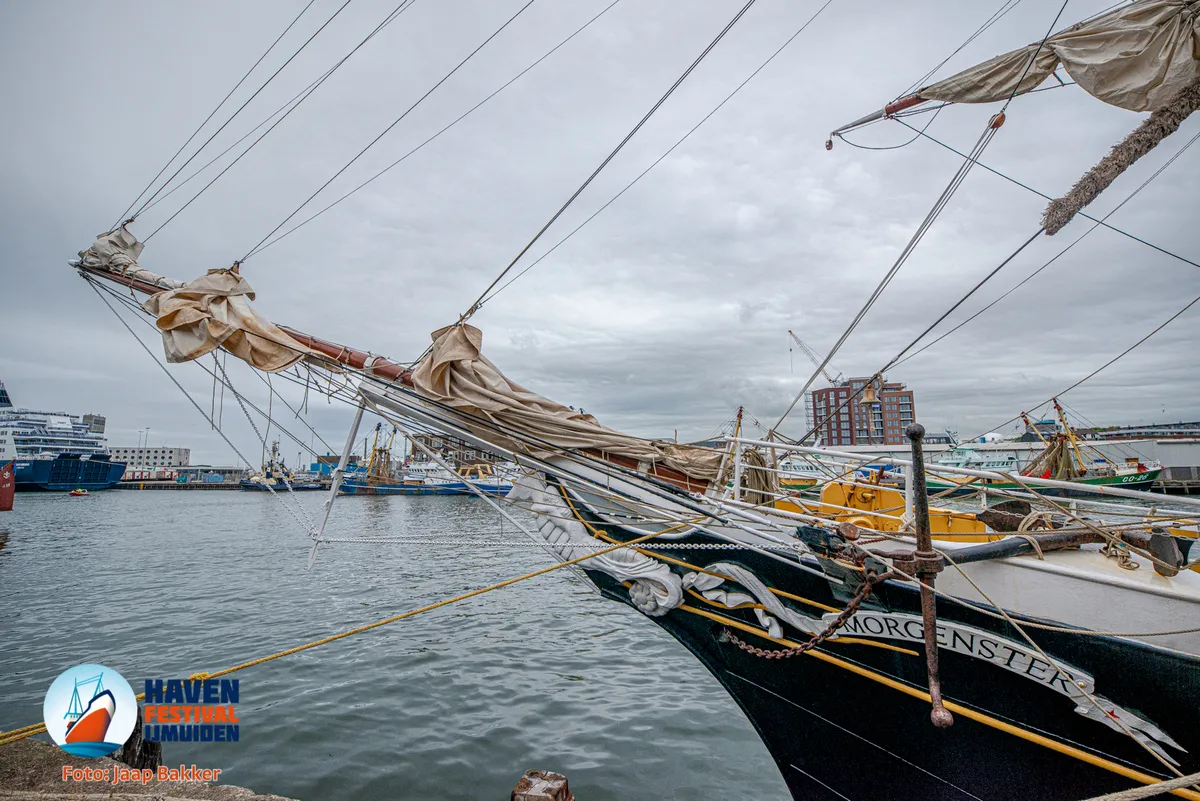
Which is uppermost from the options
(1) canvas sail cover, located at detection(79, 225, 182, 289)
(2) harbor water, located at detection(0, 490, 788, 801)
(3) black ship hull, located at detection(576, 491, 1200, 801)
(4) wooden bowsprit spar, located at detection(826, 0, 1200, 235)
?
(4) wooden bowsprit spar, located at detection(826, 0, 1200, 235)

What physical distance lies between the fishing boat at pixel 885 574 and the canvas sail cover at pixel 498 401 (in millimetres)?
20

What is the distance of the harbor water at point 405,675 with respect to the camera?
18.7 ft

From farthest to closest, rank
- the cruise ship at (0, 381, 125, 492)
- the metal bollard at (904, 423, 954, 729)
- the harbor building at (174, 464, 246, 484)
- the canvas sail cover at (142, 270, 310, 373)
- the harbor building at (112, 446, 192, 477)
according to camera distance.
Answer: the harbor building at (112, 446, 192, 477), the harbor building at (174, 464, 246, 484), the cruise ship at (0, 381, 125, 492), the canvas sail cover at (142, 270, 310, 373), the metal bollard at (904, 423, 954, 729)

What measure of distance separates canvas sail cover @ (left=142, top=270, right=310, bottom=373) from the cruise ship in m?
85.5

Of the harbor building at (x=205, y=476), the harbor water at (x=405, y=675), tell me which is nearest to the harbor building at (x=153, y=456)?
the harbor building at (x=205, y=476)

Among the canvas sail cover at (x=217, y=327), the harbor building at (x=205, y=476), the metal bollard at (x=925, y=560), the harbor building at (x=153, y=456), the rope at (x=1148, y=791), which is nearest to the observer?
the rope at (x=1148, y=791)

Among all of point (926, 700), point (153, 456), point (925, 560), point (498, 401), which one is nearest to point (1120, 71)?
point (925, 560)

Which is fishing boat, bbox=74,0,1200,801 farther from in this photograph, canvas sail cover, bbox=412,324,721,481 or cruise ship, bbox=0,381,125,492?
cruise ship, bbox=0,381,125,492

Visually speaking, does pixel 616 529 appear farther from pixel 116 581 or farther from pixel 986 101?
pixel 116 581

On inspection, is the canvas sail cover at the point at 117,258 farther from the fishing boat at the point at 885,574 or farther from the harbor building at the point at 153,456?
the harbor building at the point at 153,456

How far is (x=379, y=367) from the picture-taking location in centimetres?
560

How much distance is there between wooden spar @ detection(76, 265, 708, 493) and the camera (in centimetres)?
547

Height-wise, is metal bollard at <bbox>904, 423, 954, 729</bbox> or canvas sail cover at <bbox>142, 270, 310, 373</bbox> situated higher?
canvas sail cover at <bbox>142, 270, 310, 373</bbox>

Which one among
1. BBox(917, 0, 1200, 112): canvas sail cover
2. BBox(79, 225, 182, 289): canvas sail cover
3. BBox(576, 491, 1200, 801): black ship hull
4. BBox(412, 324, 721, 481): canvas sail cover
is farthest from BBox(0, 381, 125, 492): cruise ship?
BBox(917, 0, 1200, 112): canvas sail cover
